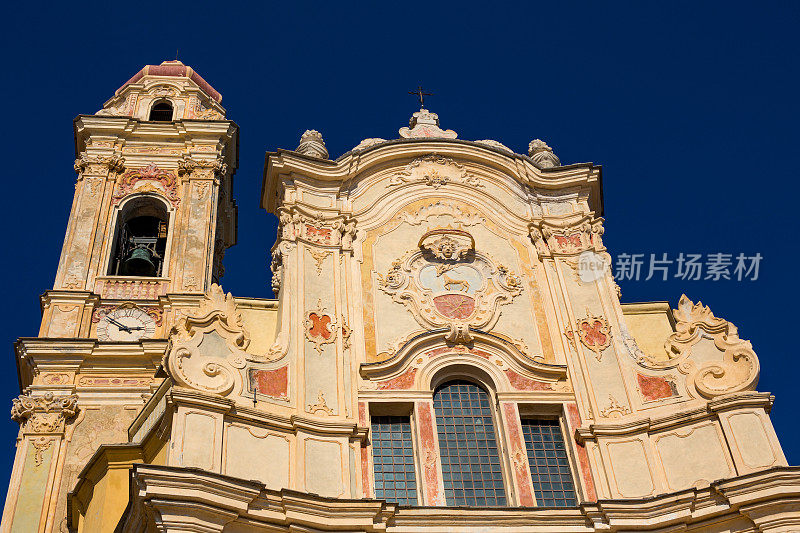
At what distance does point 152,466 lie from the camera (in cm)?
1241

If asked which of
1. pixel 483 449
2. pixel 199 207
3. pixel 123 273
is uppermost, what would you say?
pixel 199 207

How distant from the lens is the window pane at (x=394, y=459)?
14586 mm

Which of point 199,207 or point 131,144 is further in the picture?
point 131,144

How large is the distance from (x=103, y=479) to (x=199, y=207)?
9.59 metres

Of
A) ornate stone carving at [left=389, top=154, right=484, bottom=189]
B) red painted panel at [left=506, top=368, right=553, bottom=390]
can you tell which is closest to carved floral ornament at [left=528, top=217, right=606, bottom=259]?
ornate stone carving at [left=389, top=154, right=484, bottom=189]

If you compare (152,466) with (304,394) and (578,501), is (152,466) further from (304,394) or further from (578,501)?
(578,501)

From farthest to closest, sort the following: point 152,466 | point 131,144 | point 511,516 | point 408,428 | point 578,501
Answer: point 131,144 < point 408,428 < point 578,501 < point 511,516 < point 152,466

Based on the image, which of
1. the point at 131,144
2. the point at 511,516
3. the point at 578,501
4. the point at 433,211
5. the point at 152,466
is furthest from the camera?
the point at 131,144

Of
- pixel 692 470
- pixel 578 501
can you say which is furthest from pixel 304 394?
pixel 692 470

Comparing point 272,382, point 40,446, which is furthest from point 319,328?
point 40,446

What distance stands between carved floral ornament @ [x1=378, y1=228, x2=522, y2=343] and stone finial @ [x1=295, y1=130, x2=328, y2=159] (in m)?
2.90

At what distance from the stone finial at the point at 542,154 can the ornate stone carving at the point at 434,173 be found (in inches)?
57.3

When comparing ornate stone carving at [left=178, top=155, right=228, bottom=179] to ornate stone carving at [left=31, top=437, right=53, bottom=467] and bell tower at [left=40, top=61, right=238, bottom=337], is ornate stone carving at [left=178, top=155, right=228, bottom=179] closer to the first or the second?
bell tower at [left=40, top=61, right=238, bottom=337]

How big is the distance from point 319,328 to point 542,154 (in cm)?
649
